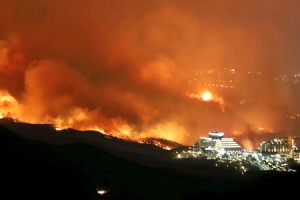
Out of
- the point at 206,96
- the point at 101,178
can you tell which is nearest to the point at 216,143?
the point at 101,178

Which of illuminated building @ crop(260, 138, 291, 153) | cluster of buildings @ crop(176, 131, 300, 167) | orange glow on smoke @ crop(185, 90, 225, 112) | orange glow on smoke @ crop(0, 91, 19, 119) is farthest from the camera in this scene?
orange glow on smoke @ crop(185, 90, 225, 112)

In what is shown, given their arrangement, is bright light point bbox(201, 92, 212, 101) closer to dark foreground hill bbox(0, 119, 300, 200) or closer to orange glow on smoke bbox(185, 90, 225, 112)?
orange glow on smoke bbox(185, 90, 225, 112)

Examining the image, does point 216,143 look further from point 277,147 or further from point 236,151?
point 277,147

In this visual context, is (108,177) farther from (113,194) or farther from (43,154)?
(43,154)

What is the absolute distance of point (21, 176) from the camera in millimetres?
31406

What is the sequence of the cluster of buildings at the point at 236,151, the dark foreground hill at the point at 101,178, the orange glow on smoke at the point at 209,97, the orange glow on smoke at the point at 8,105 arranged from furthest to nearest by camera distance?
the orange glow on smoke at the point at 209,97 → the orange glow on smoke at the point at 8,105 → the cluster of buildings at the point at 236,151 → the dark foreground hill at the point at 101,178

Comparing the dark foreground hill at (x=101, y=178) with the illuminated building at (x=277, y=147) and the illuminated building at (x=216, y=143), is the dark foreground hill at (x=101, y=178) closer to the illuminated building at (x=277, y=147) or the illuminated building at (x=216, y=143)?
the illuminated building at (x=216, y=143)

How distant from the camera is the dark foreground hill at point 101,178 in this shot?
30688mm

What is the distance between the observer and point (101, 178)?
3341cm

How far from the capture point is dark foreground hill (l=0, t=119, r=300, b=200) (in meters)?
30.7

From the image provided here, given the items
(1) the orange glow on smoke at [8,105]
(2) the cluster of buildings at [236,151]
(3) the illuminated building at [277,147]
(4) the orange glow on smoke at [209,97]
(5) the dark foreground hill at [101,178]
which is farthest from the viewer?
(4) the orange glow on smoke at [209,97]

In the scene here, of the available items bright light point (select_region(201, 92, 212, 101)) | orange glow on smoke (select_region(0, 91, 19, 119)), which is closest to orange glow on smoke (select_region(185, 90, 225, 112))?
bright light point (select_region(201, 92, 212, 101))

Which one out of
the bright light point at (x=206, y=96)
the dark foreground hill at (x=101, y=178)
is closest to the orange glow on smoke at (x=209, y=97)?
the bright light point at (x=206, y=96)

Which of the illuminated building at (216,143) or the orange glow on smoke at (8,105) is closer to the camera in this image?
the illuminated building at (216,143)
